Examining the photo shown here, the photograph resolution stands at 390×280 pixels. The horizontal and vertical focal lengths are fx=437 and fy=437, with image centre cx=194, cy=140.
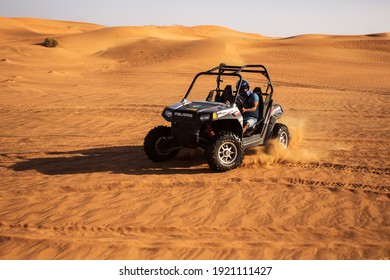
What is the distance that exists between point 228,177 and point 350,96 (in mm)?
11318

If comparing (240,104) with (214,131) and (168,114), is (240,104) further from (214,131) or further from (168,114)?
(168,114)

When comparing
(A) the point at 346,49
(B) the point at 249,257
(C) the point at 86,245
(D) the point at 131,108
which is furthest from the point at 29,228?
(A) the point at 346,49

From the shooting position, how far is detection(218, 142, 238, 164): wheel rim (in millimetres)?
6684

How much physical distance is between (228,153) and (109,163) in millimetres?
2123

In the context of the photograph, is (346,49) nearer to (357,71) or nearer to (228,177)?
(357,71)

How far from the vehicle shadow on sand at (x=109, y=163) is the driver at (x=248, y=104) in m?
1.03

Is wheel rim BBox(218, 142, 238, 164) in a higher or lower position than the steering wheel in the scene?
lower

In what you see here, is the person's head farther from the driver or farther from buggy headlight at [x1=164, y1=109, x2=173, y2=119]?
buggy headlight at [x1=164, y1=109, x2=173, y2=119]

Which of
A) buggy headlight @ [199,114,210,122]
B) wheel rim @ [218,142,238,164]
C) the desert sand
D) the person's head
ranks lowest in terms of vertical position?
the desert sand

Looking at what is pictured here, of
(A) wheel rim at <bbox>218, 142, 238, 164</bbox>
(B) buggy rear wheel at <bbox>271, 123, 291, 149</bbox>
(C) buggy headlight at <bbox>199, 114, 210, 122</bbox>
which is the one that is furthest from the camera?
(B) buggy rear wheel at <bbox>271, 123, 291, 149</bbox>

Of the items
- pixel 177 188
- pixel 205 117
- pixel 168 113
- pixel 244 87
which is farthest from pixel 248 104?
pixel 177 188

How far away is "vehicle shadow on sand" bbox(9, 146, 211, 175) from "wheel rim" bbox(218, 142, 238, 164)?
35 cm

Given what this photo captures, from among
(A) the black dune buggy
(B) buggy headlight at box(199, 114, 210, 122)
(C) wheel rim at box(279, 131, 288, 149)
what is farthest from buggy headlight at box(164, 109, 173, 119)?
(C) wheel rim at box(279, 131, 288, 149)

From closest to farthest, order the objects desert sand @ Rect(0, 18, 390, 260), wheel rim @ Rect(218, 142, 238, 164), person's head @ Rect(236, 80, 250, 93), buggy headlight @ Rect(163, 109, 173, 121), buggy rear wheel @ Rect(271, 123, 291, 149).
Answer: desert sand @ Rect(0, 18, 390, 260) < wheel rim @ Rect(218, 142, 238, 164) < buggy headlight @ Rect(163, 109, 173, 121) < person's head @ Rect(236, 80, 250, 93) < buggy rear wheel @ Rect(271, 123, 291, 149)
